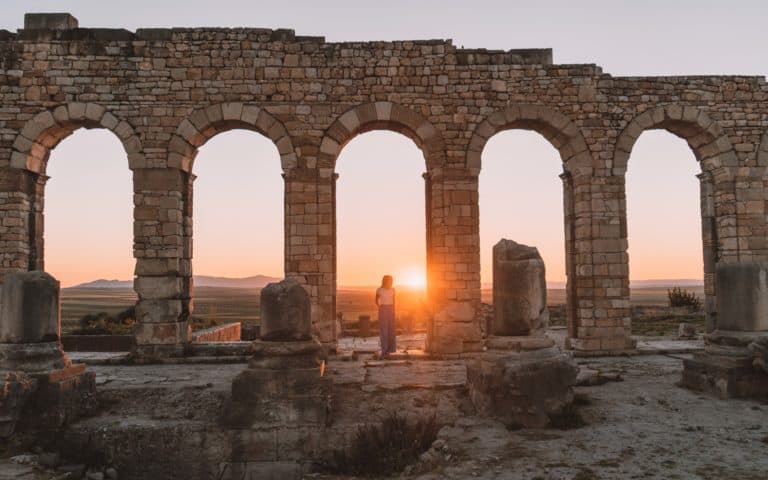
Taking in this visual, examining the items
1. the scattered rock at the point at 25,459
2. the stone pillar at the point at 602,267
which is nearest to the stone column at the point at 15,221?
the scattered rock at the point at 25,459

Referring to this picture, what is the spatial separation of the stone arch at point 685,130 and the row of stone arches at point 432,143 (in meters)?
0.02

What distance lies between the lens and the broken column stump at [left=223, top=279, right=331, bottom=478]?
21.3 feet

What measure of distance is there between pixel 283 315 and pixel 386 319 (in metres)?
4.07

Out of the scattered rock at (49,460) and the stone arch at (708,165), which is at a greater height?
the stone arch at (708,165)

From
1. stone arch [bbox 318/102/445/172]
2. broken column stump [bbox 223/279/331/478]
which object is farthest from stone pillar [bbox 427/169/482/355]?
broken column stump [bbox 223/279/331/478]

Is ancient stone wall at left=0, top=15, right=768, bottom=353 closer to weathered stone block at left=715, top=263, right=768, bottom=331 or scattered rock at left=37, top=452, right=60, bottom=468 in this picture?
weathered stone block at left=715, top=263, right=768, bottom=331

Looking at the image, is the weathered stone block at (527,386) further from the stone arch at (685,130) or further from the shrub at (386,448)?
the stone arch at (685,130)

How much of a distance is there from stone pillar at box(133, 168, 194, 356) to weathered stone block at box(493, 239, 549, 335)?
6501mm

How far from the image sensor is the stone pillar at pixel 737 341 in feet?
24.4

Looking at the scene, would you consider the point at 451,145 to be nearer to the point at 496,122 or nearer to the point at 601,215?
the point at 496,122

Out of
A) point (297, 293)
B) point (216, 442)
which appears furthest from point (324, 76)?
point (216, 442)

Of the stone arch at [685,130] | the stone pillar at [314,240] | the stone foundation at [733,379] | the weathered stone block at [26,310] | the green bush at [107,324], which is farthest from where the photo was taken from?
the green bush at [107,324]

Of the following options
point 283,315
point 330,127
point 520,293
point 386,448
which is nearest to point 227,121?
point 330,127

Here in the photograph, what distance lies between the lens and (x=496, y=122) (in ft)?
36.8
